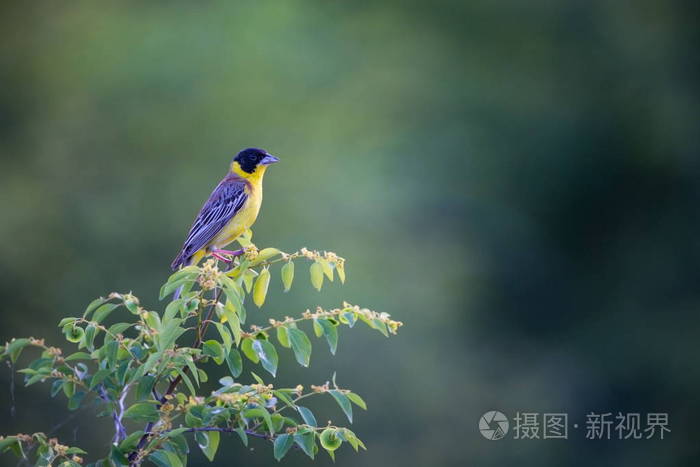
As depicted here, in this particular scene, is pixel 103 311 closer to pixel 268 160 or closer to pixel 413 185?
pixel 268 160

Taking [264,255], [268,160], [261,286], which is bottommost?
[261,286]

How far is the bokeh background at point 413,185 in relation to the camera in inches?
508

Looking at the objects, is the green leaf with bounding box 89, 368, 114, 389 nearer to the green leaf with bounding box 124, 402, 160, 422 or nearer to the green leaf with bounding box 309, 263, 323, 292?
the green leaf with bounding box 124, 402, 160, 422

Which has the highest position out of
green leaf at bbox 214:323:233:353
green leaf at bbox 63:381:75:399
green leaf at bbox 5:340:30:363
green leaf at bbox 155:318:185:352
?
green leaf at bbox 214:323:233:353

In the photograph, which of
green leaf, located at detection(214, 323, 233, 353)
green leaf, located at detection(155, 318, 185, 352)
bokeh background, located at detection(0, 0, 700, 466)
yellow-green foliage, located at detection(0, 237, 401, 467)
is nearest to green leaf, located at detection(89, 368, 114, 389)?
yellow-green foliage, located at detection(0, 237, 401, 467)

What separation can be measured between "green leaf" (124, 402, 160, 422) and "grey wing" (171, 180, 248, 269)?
83.3 inches

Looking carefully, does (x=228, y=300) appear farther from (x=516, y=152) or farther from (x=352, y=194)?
(x=516, y=152)

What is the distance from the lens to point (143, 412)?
117 inches

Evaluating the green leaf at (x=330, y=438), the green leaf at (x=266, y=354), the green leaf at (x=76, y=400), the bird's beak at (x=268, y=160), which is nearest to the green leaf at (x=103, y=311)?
the green leaf at (x=76, y=400)

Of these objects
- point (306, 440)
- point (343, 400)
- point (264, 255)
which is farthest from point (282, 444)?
point (264, 255)

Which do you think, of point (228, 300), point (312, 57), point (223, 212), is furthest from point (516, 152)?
point (228, 300)

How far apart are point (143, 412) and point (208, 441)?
241 mm

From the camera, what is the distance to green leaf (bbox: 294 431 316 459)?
9.66 ft

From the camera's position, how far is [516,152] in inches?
678
